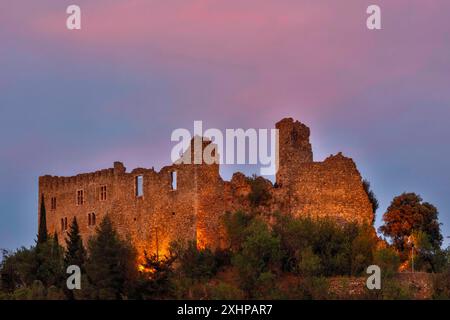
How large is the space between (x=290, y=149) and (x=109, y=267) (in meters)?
11.7

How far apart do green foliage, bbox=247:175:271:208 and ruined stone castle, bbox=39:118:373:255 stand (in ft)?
0.66

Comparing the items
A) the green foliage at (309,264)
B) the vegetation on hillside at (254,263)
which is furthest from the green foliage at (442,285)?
the green foliage at (309,264)

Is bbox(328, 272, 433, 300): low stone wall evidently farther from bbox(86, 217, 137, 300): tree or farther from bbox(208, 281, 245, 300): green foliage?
bbox(86, 217, 137, 300): tree

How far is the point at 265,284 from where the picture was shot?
8875 cm

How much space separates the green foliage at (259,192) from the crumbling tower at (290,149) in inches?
46.0

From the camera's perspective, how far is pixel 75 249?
3844 inches

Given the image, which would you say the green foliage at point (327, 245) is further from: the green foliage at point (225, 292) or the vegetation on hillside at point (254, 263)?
the green foliage at point (225, 292)

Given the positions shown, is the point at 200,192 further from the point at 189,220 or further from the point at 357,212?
the point at 357,212

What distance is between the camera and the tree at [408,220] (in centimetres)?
9800

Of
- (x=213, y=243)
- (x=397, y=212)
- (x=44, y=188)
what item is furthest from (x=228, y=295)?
(x=44, y=188)

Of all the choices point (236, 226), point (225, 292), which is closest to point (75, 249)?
point (236, 226)

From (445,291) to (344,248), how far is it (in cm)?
661

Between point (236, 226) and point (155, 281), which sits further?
point (236, 226)

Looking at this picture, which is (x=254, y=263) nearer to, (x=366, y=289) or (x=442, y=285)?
(x=366, y=289)
